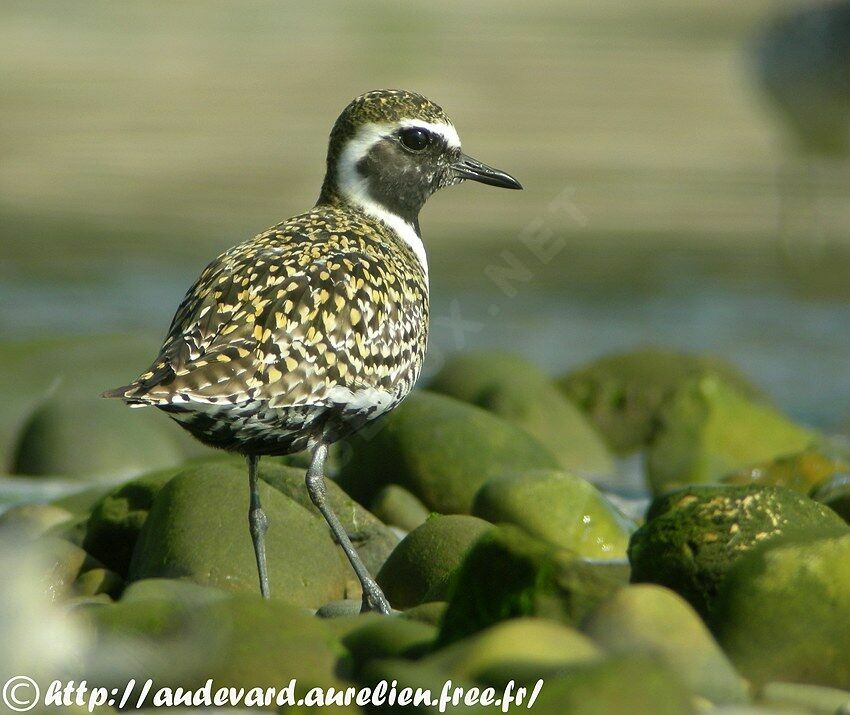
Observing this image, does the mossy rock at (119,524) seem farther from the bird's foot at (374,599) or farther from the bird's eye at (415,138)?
the bird's eye at (415,138)

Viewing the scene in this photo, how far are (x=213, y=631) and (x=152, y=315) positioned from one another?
885 centimetres

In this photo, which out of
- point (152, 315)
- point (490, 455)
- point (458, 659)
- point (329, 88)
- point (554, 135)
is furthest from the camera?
point (329, 88)

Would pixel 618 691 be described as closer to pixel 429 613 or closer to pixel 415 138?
pixel 429 613

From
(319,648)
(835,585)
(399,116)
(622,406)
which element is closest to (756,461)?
(622,406)

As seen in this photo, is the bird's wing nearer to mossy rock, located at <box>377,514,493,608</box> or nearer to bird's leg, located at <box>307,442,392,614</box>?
bird's leg, located at <box>307,442,392,614</box>

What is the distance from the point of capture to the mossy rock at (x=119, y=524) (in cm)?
607

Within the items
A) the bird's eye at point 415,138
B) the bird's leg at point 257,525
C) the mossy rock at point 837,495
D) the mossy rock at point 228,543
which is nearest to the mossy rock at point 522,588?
the bird's leg at point 257,525

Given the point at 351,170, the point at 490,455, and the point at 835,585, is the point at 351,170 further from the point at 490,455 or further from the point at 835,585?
the point at 835,585

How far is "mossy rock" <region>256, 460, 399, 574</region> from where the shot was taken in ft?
20.1

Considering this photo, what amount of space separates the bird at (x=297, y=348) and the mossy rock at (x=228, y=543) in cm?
17

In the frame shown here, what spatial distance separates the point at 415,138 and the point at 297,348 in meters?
1.61

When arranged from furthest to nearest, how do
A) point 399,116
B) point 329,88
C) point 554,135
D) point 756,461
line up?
point 329,88, point 554,135, point 756,461, point 399,116

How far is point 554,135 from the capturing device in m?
20.3

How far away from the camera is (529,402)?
866cm
